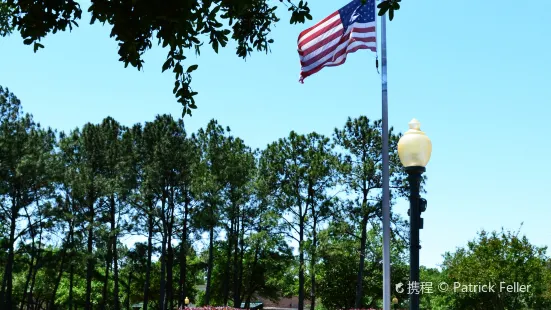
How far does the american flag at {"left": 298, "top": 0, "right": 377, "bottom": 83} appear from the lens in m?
12.1

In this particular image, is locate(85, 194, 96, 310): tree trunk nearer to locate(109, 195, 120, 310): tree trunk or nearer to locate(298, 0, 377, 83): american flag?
locate(109, 195, 120, 310): tree trunk

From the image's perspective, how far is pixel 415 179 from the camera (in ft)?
20.4

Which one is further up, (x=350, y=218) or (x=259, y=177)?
(x=259, y=177)

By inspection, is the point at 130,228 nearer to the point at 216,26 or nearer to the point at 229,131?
the point at 229,131

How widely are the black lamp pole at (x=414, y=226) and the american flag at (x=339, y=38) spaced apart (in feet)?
20.2

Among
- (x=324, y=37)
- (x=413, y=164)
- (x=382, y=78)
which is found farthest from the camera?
(x=324, y=37)

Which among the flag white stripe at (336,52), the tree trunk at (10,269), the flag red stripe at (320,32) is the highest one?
the flag red stripe at (320,32)

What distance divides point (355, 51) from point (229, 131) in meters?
29.3

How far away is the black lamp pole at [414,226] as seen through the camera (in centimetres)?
598

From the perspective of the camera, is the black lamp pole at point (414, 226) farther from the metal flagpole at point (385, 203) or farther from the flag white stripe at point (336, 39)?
the flag white stripe at point (336, 39)

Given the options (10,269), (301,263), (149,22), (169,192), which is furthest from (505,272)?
(149,22)

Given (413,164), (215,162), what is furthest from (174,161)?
(413,164)

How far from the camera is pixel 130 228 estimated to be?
39.8m

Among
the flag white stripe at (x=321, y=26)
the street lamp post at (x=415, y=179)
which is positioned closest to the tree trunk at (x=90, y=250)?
the flag white stripe at (x=321, y=26)
